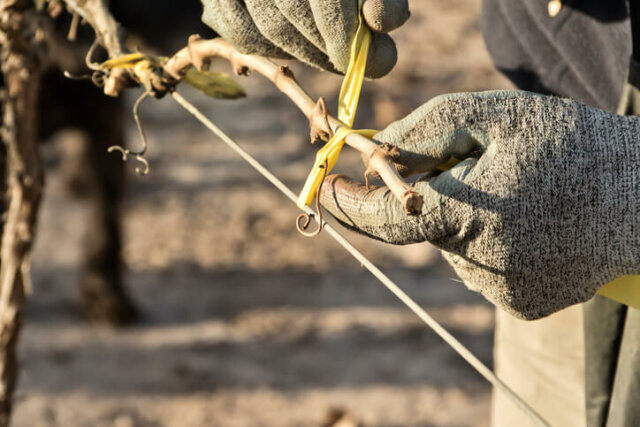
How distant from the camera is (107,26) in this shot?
34.4 inches

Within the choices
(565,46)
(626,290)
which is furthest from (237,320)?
(626,290)

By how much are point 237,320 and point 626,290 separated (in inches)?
66.8

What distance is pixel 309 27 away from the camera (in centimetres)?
65

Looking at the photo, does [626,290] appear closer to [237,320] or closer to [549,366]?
[549,366]

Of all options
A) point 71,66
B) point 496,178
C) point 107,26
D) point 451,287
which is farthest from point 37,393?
point 496,178

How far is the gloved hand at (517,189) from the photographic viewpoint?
2.01 ft

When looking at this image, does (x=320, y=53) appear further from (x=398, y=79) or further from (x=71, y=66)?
(x=398, y=79)

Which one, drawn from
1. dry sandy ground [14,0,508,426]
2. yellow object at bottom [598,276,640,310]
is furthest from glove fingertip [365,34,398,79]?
dry sandy ground [14,0,508,426]

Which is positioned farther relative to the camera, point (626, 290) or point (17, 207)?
point (17, 207)

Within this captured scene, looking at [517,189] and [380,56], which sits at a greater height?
[380,56]

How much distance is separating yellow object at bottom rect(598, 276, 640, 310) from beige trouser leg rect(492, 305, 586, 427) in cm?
30

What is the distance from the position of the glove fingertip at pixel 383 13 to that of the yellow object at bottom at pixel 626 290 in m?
0.33

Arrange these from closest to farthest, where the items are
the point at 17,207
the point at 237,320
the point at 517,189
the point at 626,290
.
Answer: the point at 517,189 → the point at 626,290 → the point at 17,207 → the point at 237,320

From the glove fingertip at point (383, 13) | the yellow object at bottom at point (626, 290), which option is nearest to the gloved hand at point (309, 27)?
the glove fingertip at point (383, 13)
